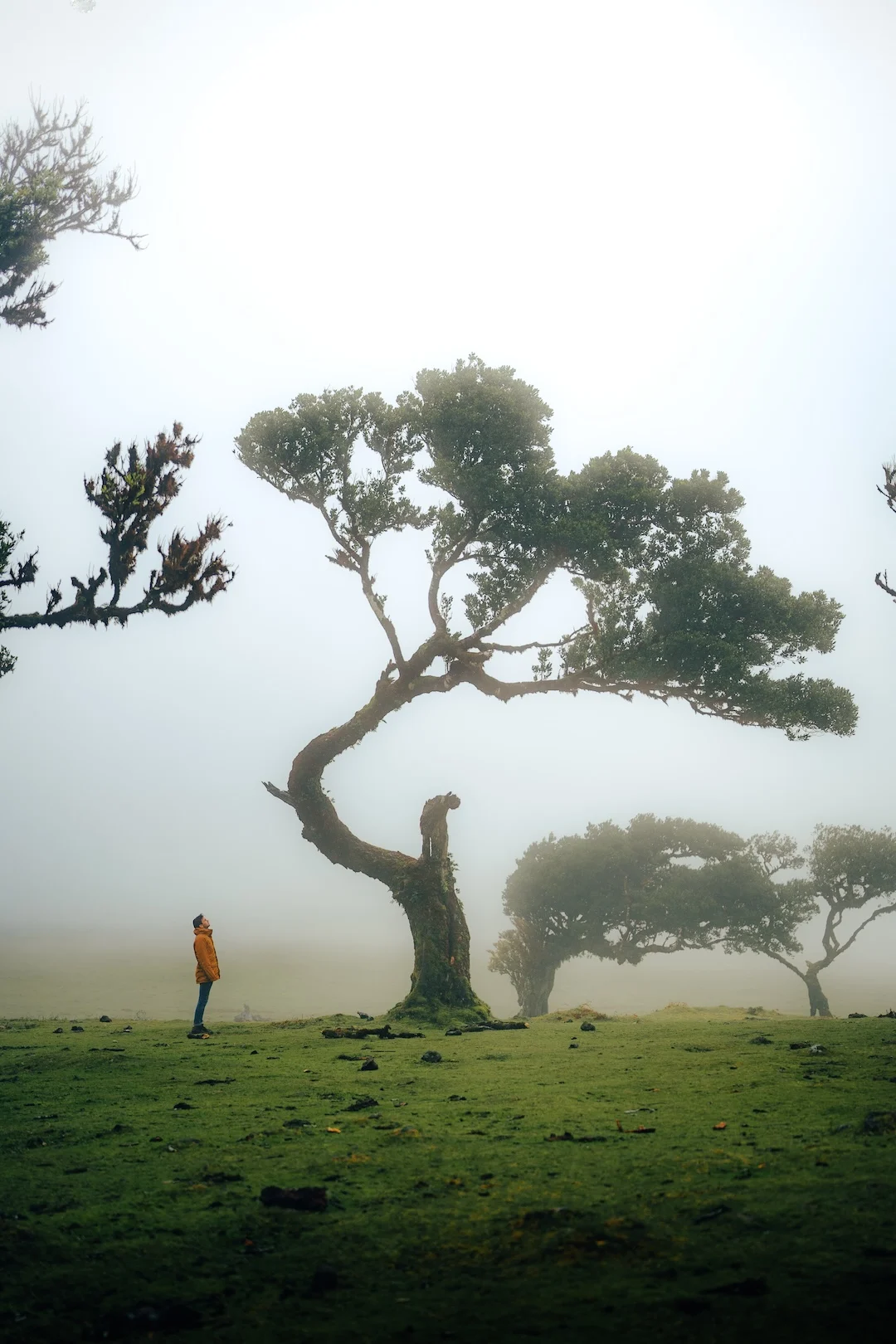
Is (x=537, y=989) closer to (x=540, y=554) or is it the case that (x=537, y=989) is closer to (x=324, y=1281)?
(x=540, y=554)

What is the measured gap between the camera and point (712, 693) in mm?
24875

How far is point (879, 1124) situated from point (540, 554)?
63.1ft

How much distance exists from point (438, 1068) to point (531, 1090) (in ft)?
8.67

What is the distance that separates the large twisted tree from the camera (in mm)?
23859

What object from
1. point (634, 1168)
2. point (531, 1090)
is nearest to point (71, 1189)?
point (634, 1168)

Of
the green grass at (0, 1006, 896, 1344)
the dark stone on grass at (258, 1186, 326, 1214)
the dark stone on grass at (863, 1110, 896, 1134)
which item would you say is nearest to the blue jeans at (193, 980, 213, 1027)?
the green grass at (0, 1006, 896, 1344)

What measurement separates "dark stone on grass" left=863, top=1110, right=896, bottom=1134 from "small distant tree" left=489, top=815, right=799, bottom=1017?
39.5 meters

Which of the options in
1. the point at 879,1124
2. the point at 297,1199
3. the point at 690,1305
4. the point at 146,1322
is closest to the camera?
the point at 690,1305

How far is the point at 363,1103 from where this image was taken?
29.8 feet

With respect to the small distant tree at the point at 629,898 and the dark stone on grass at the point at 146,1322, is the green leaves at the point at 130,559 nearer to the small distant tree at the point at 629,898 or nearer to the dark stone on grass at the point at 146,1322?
the dark stone on grass at the point at 146,1322

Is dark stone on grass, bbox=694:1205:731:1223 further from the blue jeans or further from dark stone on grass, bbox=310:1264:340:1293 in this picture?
the blue jeans

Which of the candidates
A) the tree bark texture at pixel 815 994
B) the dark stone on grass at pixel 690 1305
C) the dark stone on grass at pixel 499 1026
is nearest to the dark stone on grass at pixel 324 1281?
the dark stone on grass at pixel 690 1305

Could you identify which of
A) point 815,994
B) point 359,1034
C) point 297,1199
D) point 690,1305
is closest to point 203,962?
point 359,1034

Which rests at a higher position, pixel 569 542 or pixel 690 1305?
pixel 569 542
